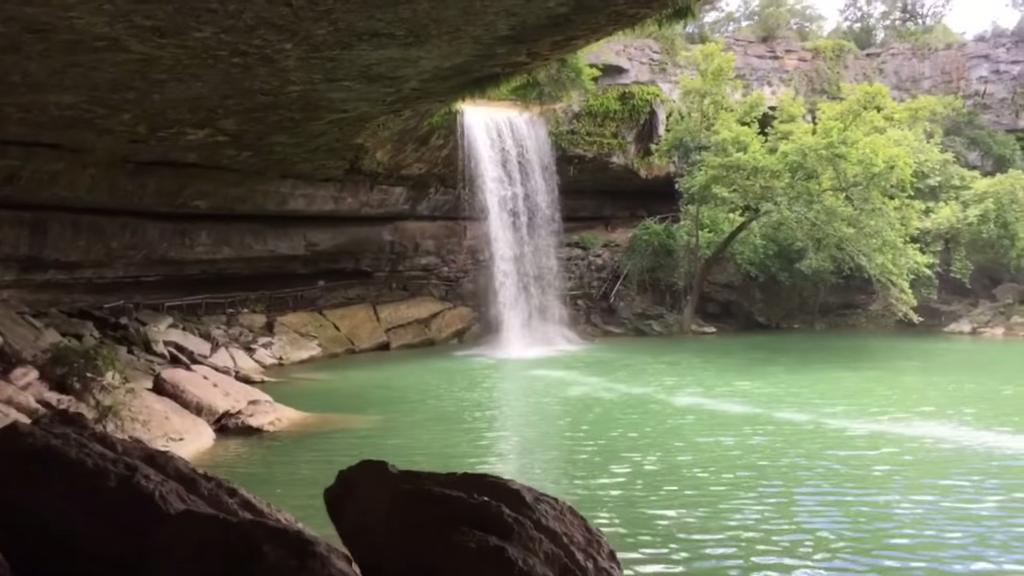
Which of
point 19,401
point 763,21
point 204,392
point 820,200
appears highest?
point 763,21

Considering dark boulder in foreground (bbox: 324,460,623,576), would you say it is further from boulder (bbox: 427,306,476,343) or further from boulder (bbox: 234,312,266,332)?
boulder (bbox: 427,306,476,343)

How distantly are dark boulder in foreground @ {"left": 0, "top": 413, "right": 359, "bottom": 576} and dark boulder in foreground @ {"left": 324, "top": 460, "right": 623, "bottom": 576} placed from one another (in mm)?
233

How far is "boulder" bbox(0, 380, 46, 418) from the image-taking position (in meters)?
9.09

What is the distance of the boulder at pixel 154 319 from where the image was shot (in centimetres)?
1673

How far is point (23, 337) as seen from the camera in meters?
12.9

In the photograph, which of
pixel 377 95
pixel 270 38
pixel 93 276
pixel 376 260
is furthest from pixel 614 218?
pixel 270 38

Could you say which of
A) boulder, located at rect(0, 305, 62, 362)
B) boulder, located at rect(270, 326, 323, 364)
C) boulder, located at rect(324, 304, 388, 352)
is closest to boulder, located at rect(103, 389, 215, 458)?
boulder, located at rect(0, 305, 62, 362)

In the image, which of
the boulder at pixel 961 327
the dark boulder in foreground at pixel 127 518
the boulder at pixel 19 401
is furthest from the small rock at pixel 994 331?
the dark boulder in foreground at pixel 127 518

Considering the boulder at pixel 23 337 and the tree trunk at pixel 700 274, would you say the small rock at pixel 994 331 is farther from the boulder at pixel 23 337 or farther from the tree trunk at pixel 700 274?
the boulder at pixel 23 337

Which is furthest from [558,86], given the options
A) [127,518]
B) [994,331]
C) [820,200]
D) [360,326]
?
[127,518]

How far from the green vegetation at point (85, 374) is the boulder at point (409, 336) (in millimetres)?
9732

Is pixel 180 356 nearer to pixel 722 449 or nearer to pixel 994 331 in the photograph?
pixel 722 449

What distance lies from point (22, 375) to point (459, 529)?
8.28 meters

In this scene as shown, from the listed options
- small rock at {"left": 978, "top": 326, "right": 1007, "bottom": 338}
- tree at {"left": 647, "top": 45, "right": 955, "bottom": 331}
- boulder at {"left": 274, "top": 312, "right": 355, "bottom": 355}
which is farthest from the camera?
small rock at {"left": 978, "top": 326, "right": 1007, "bottom": 338}
